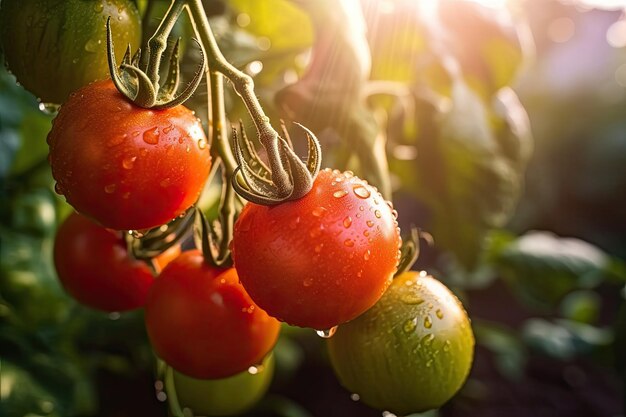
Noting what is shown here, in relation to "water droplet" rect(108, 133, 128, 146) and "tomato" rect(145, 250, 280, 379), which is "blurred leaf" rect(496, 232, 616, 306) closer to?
"tomato" rect(145, 250, 280, 379)

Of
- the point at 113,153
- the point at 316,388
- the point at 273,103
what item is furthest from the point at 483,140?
the point at 316,388

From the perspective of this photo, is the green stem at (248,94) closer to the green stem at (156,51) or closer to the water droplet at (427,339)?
the green stem at (156,51)

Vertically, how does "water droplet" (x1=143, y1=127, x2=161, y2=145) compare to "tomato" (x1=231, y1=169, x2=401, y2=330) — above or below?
above

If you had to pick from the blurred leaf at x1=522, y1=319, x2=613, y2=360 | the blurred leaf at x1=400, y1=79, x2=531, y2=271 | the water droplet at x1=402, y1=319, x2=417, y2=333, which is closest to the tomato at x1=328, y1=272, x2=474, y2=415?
the water droplet at x1=402, y1=319, x2=417, y2=333

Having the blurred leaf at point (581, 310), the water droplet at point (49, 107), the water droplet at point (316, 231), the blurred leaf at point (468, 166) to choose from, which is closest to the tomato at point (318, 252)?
the water droplet at point (316, 231)

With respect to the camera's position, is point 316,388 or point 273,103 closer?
point 273,103

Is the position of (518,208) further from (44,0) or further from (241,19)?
(44,0)
